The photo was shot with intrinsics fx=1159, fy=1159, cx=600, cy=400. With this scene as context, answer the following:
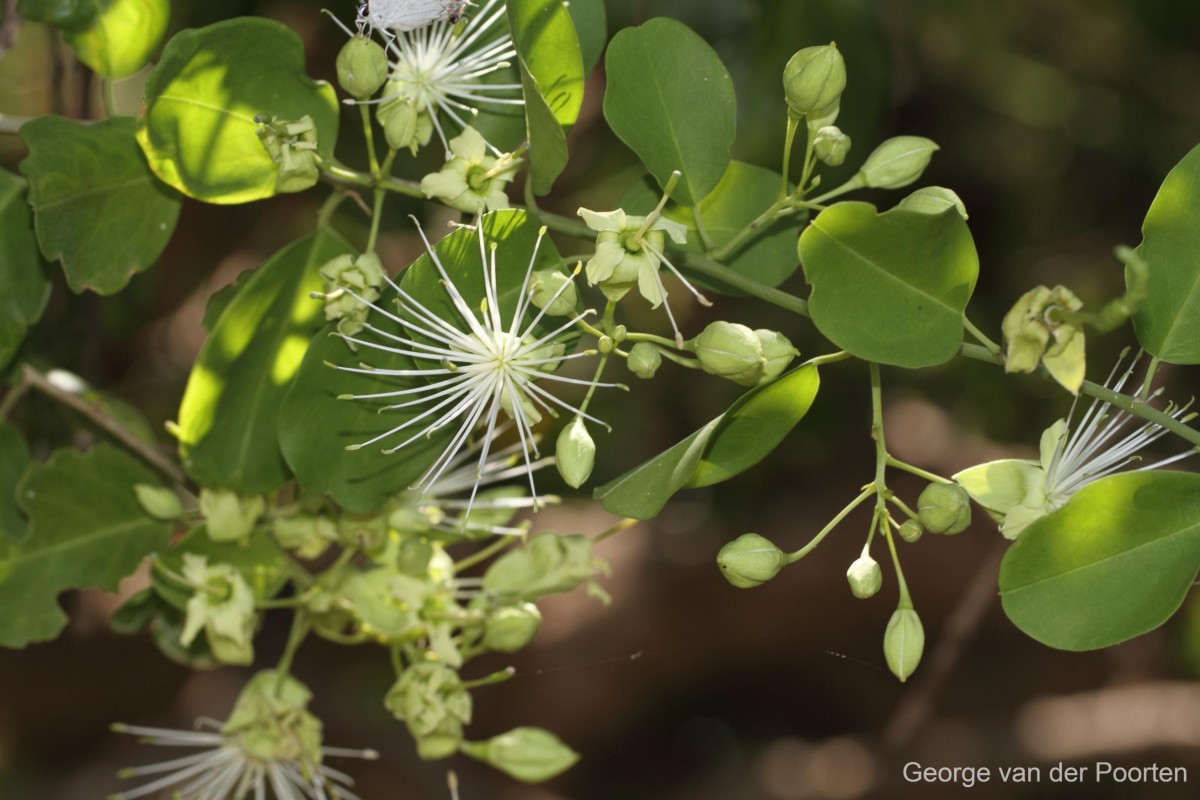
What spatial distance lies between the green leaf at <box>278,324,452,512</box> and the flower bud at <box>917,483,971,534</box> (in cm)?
45

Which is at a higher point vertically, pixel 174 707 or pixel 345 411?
pixel 174 707

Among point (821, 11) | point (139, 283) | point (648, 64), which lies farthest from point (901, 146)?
point (139, 283)

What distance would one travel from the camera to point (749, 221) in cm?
118

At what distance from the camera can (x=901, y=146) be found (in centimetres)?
103

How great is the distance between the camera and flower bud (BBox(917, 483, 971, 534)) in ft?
3.14

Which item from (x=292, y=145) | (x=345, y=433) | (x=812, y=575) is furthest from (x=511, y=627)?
(x=812, y=575)

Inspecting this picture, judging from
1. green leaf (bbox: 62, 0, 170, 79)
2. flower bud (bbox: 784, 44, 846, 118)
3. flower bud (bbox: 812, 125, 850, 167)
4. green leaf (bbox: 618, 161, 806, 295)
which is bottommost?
flower bud (bbox: 812, 125, 850, 167)

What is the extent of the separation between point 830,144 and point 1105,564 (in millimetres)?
427

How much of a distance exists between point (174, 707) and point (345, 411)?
4.97ft

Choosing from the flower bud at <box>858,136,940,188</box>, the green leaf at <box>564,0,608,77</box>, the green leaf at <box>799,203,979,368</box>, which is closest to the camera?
the green leaf at <box>799,203,979,368</box>

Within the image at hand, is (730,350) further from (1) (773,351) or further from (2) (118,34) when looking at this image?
(2) (118,34)

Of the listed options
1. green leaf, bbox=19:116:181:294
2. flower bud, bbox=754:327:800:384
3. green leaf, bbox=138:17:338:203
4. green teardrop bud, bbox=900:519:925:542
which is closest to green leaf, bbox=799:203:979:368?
flower bud, bbox=754:327:800:384

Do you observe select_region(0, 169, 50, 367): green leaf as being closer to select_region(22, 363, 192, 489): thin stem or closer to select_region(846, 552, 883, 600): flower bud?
select_region(22, 363, 192, 489): thin stem

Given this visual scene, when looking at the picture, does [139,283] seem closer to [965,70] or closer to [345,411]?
[345,411]
